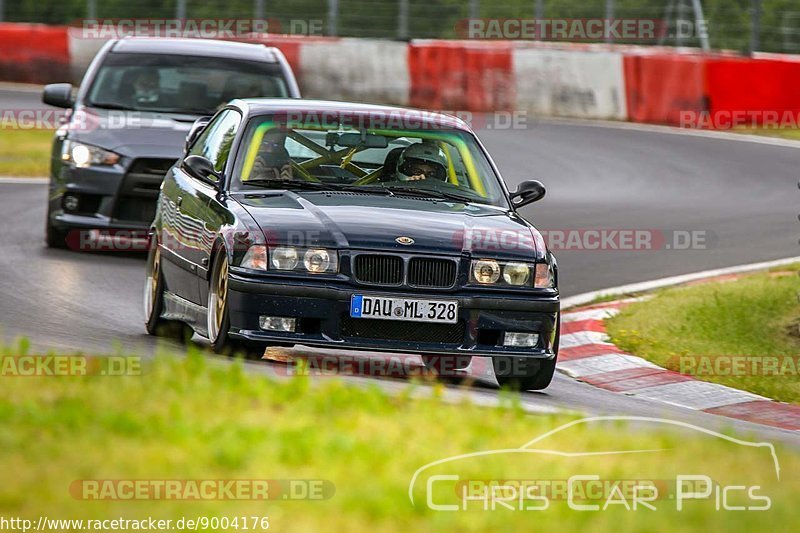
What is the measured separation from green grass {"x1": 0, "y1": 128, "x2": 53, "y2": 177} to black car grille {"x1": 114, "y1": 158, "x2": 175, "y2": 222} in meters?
7.74

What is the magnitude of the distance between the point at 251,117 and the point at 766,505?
520 centimetres

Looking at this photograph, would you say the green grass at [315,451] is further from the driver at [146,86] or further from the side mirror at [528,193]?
the driver at [146,86]

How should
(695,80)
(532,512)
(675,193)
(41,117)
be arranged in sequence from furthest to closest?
(41,117)
(695,80)
(675,193)
(532,512)

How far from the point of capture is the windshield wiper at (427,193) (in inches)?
359

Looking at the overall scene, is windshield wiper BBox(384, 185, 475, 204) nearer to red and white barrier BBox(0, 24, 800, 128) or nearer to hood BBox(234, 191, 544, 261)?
hood BBox(234, 191, 544, 261)

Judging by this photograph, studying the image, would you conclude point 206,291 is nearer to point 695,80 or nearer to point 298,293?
point 298,293

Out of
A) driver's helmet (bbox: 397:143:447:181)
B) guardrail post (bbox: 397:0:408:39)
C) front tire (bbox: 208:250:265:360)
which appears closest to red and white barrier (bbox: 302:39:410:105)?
guardrail post (bbox: 397:0:408:39)

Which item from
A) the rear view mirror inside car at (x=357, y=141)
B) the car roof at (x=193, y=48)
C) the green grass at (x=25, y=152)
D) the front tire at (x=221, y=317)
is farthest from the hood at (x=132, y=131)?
the green grass at (x=25, y=152)

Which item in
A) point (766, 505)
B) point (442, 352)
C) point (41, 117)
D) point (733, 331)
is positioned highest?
point (766, 505)

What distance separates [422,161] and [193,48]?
5.65 meters

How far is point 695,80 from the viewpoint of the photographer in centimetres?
2539

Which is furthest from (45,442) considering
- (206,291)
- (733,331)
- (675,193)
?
(675,193)

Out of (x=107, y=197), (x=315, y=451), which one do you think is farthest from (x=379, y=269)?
(x=107, y=197)

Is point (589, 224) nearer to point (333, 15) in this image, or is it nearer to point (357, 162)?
point (357, 162)
